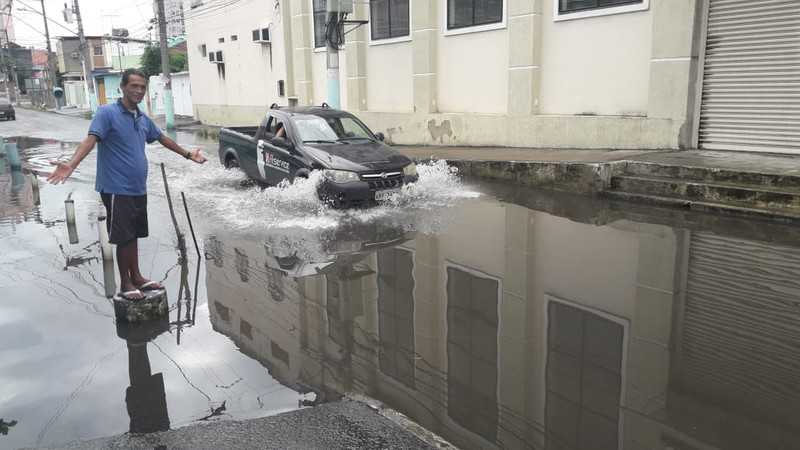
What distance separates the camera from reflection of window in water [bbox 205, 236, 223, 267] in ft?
23.6

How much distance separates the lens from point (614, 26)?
12453mm

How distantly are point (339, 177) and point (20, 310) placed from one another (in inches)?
184

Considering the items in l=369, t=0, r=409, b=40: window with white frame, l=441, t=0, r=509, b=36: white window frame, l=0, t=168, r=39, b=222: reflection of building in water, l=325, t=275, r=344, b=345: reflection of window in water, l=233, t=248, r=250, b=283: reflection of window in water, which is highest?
l=369, t=0, r=409, b=40: window with white frame

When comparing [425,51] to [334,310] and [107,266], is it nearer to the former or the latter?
[107,266]

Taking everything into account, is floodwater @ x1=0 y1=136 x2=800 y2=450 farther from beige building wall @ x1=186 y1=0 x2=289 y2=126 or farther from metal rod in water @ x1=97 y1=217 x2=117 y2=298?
beige building wall @ x1=186 y1=0 x2=289 y2=126

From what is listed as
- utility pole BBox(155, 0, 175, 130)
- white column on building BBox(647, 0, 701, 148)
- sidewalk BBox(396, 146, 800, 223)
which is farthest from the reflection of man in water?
utility pole BBox(155, 0, 175, 130)

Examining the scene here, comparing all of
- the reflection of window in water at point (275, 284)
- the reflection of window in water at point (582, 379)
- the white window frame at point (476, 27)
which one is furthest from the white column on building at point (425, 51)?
the reflection of window in water at point (582, 379)

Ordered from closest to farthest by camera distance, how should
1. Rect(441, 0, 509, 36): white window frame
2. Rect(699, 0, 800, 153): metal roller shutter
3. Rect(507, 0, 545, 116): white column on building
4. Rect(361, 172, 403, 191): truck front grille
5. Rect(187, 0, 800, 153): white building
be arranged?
Rect(361, 172, 403, 191): truck front grille < Rect(699, 0, 800, 153): metal roller shutter < Rect(187, 0, 800, 153): white building < Rect(507, 0, 545, 116): white column on building < Rect(441, 0, 509, 36): white window frame

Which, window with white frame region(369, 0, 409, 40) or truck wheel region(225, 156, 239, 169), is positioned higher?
window with white frame region(369, 0, 409, 40)

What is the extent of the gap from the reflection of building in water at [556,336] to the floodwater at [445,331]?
2 cm

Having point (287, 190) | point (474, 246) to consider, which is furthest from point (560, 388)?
point (287, 190)

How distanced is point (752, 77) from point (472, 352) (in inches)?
350

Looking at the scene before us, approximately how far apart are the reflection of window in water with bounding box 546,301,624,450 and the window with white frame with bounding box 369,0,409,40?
584 inches

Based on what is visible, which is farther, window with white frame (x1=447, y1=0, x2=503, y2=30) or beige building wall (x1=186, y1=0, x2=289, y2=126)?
beige building wall (x1=186, y1=0, x2=289, y2=126)
